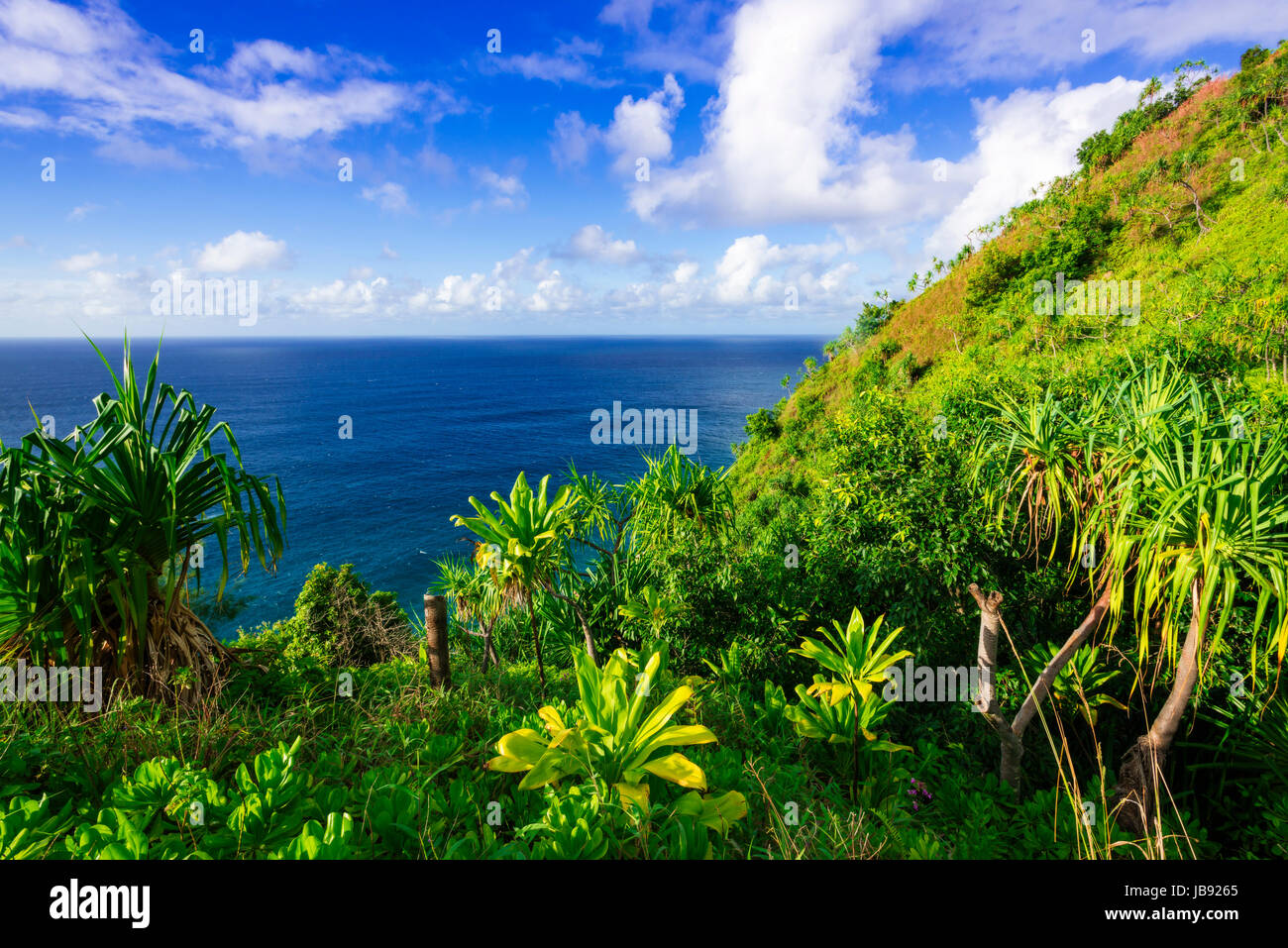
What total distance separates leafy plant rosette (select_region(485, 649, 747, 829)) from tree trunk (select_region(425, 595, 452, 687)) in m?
1.57

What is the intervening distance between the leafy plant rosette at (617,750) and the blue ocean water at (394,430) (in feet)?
4.14

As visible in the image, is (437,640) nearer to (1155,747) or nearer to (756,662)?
(756,662)

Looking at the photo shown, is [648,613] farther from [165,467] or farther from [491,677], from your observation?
[165,467]

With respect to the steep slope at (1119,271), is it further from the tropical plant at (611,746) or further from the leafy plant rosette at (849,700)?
the tropical plant at (611,746)

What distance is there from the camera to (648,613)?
5938 mm

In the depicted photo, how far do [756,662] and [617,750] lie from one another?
3.37 meters

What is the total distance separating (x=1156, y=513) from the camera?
309 cm

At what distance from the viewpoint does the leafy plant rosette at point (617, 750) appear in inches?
84.4

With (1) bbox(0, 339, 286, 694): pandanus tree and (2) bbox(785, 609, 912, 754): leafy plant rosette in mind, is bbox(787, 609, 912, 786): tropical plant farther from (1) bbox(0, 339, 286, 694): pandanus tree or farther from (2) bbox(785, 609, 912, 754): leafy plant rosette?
(1) bbox(0, 339, 286, 694): pandanus tree

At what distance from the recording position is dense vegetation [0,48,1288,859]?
2.12 m
